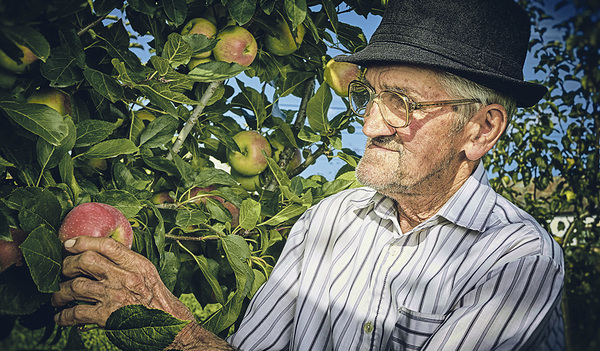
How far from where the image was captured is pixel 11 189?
0.96m

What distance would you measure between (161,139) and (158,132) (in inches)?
0.8

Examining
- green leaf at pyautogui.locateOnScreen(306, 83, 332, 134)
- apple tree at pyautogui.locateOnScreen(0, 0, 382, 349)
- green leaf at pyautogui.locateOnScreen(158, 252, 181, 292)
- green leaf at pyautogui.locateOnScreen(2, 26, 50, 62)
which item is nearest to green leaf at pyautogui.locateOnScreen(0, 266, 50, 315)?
apple tree at pyautogui.locateOnScreen(0, 0, 382, 349)

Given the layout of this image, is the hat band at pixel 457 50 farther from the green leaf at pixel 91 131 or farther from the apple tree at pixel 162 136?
the green leaf at pixel 91 131

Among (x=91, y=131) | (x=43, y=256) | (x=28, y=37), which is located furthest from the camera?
(x=91, y=131)

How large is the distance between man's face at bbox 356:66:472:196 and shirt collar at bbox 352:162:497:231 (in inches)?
3.5

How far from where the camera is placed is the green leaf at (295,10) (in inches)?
48.2

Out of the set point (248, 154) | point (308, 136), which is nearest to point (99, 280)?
point (248, 154)

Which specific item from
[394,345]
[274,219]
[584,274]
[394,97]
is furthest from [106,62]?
[584,274]

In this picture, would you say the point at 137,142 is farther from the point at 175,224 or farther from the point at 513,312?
the point at 513,312

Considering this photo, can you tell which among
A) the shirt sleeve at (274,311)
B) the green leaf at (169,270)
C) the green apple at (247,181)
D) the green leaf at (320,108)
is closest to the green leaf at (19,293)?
the green leaf at (169,270)

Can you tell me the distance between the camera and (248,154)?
5.18ft

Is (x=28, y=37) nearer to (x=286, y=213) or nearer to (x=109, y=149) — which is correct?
(x=109, y=149)

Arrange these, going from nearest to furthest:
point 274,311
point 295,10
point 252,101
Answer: point 295,10, point 274,311, point 252,101

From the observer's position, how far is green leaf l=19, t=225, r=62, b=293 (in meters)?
0.86
